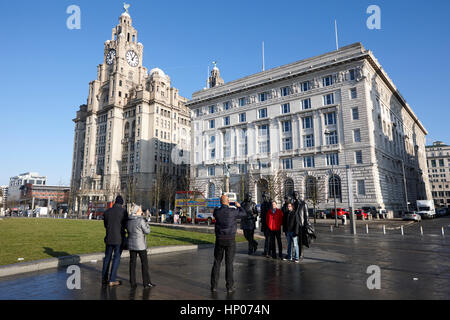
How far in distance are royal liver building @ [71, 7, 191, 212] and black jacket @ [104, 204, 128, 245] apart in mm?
72941

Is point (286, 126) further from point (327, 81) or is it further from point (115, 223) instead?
point (115, 223)

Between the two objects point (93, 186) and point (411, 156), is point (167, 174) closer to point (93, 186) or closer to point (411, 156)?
point (93, 186)

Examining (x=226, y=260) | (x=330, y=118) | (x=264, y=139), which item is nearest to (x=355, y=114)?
(x=330, y=118)

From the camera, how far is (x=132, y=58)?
98938 mm

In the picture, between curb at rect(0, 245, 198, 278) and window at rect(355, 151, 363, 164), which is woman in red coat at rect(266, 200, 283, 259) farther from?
window at rect(355, 151, 363, 164)

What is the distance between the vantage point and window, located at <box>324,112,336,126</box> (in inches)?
1962

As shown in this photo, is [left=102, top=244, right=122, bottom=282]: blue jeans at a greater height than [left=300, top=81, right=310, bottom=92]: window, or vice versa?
[left=300, top=81, right=310, bottom=92]: window

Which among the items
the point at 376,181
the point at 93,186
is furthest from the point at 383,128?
the point at 93,186

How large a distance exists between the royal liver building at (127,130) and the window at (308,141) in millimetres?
41137

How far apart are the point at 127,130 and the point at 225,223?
90.2 meters

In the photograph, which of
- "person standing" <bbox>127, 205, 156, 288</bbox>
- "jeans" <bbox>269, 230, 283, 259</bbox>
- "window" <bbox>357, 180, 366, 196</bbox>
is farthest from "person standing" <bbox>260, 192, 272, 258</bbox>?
"window" <bbox>357, 180, 366, 196</bbox>

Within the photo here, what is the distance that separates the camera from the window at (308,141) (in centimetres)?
5197
